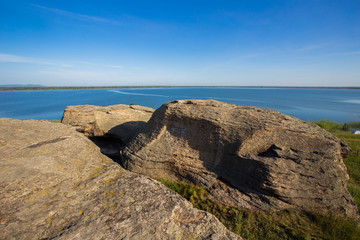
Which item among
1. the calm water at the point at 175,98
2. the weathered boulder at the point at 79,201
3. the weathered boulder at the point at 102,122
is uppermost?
the weathered boulder at the point at 102,122

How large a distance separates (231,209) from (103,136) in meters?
11.3

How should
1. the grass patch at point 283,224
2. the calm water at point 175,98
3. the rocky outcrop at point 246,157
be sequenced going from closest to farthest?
1. the grass patch at point 283,224
2. the rocky outcrop at point 246,157
3. the calm water at point 175,98

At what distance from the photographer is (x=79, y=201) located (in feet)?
18.3

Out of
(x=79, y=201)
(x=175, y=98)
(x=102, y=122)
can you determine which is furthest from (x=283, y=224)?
(x=175, y=98)

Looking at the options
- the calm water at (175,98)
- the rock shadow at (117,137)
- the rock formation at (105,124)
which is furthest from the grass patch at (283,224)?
the calm water at (175,98)

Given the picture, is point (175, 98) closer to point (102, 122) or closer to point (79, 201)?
point (102, 122)

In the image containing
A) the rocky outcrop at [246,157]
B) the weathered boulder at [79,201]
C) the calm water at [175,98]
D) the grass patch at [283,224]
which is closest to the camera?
the weathered boulder at [79,201]

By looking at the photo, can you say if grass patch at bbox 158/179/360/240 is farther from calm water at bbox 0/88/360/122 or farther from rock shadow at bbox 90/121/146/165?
calm water at bbox 0/88/360/122

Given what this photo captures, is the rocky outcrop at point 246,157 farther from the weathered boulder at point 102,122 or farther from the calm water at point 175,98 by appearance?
the calm water at point 175,98

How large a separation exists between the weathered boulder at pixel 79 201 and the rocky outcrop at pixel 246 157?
2151 mm

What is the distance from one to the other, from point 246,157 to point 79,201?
7115mm

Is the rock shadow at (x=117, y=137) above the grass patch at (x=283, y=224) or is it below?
above

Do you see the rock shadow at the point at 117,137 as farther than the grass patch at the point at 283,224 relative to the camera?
Yes

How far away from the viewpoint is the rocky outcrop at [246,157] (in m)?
6.89
